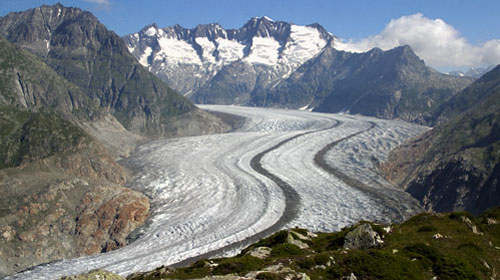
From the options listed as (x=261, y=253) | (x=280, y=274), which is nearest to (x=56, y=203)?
(x=261, y=253)

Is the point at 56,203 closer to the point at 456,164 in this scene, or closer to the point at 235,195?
the point at 235,195

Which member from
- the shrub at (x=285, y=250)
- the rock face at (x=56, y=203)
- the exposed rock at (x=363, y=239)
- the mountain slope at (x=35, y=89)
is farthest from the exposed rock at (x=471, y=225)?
the mountain slope at (x=35, y=89)

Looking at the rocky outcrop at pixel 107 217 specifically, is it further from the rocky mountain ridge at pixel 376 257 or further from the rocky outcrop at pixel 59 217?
the rocky mountain ridge at pixel 376 257

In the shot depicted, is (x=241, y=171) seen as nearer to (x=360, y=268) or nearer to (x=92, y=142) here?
(x=92, y=142)

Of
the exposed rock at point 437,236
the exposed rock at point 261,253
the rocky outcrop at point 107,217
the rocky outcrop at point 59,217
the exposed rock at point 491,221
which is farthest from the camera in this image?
the rocky outcrop at point 107,217

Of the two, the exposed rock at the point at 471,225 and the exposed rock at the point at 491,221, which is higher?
the exposed rock at the point at 491,221

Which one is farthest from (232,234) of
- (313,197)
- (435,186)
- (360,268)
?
(435,186)
